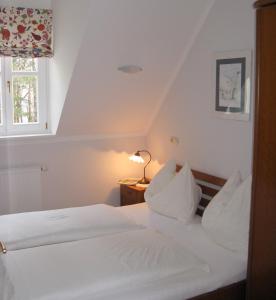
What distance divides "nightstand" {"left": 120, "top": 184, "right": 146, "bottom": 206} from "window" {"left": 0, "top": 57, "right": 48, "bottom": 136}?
1005mm

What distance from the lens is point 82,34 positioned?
132 inches

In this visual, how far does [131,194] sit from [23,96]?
144 cm

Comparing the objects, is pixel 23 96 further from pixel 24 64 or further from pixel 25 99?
pixel 24 64

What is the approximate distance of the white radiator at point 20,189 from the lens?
4.12 meters

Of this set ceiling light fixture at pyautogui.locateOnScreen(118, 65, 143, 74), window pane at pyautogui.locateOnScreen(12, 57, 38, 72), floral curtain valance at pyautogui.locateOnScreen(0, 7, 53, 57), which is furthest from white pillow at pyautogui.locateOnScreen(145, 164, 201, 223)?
window pane at pyautogui.locateOnScreen(12, 57, 38, 72)

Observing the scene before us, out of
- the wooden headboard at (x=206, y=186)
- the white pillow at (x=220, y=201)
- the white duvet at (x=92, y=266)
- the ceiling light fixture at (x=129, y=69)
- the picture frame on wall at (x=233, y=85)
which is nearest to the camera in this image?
the white duvet at (x=92, y=266)

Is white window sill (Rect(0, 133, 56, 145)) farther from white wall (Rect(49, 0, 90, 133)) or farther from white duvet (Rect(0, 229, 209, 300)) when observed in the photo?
white duvet (Rect(0, 229, 209, 300))

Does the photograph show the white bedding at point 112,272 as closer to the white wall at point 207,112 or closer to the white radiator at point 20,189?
the white wall at point 207,112

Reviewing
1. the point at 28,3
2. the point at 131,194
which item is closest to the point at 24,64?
the point at 28,3

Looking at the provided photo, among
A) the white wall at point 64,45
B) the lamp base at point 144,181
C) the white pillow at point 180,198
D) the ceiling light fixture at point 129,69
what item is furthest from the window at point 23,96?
the white pillow at point 180,198

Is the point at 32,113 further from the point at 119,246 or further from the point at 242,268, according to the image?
the point at 242,268

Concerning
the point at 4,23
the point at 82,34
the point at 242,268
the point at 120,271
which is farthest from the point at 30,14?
the point at 242,268

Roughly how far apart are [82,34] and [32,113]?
1.35m

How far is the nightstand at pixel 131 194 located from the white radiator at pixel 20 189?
0.84 m
